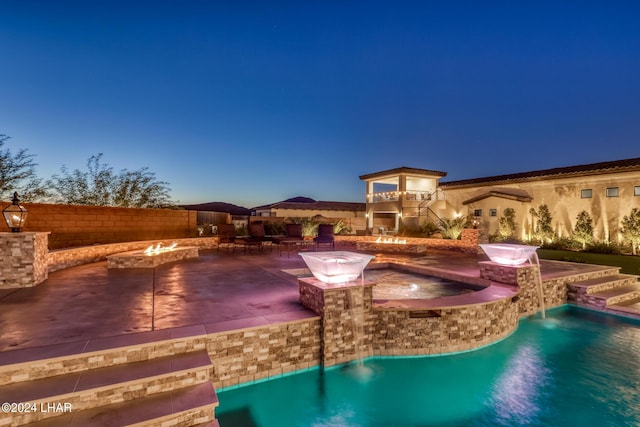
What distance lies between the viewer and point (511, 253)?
637 centimetres

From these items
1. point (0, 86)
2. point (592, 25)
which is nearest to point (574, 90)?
point (592, 25)

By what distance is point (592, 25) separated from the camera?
17.8 meters

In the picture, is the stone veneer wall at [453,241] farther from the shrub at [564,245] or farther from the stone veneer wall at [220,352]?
the stone veneer wall at [220,352]

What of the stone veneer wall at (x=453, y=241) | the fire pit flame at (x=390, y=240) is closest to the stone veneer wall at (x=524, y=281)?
the stone veneer wall at (x=453, y=241)

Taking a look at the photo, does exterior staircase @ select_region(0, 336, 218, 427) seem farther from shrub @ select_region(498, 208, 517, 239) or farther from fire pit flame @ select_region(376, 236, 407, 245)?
shrub @ select_region(498, 208, 517, 239)

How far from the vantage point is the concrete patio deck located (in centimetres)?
371

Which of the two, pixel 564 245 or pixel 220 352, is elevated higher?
pixel 564 245

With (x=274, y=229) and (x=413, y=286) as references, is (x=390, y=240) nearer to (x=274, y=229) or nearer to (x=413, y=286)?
(x=274, y=229)

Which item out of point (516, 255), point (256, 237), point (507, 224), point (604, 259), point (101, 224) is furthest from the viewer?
point (507, 224)

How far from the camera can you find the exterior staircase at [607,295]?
671cm

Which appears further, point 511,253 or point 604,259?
point 604,259

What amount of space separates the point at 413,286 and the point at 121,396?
5.65 meters

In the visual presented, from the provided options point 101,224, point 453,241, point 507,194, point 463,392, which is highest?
point 507,194

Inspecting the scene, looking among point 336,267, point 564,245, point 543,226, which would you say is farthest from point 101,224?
point 543,226
